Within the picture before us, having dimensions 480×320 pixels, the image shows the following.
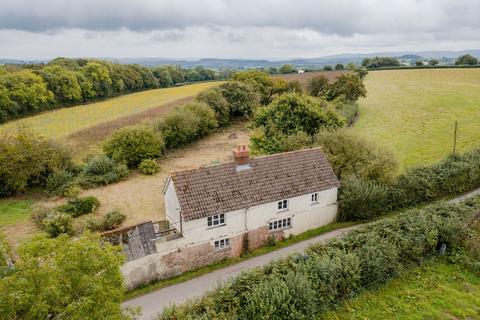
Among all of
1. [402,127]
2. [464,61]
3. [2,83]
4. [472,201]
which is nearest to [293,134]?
[472,201]

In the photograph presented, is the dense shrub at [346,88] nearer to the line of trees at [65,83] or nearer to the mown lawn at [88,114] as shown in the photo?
the mown lawn at [88,114]

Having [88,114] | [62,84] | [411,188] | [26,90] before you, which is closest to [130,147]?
[411,188]

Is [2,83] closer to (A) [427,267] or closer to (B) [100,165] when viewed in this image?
(B) [100,165]

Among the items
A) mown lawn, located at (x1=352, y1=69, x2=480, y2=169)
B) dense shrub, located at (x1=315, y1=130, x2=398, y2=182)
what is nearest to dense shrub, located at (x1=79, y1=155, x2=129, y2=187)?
dense shrub, located at (x1=315, y1=130, x2=398, y2=182)

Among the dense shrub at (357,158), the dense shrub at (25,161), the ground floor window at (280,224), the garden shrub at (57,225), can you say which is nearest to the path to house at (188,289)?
the ground floor window at (280,224)

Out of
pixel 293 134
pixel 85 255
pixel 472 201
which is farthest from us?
pixel 293 134

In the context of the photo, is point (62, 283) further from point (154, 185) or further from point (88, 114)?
point (88, 114)

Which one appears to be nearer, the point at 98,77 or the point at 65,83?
the point at 65,83
